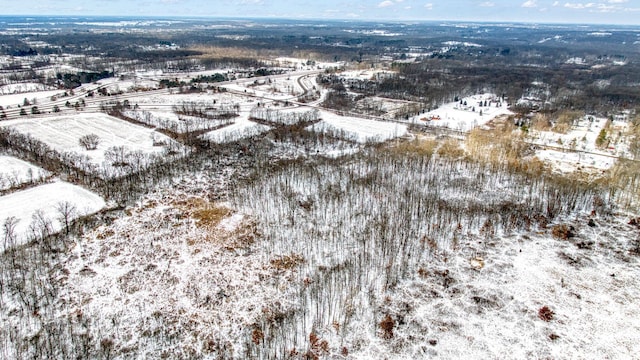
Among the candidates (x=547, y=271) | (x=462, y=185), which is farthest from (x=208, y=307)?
(x=462, y=185)

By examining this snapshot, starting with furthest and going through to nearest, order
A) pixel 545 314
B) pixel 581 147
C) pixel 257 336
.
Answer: pixel 581 147 → pixel 545 314 → pixel 257 336

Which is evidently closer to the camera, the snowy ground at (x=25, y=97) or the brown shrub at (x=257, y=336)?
the brown shrub at (x=257, y=336)

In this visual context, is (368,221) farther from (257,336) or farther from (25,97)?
(25,97)

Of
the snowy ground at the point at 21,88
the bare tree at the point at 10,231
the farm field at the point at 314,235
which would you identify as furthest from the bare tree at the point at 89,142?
the snowy ground at the point at 21,88

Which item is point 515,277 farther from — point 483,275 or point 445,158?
point 445,158

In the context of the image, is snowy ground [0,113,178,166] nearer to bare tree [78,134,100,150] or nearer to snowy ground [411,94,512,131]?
bare tree [78,134,100,150]

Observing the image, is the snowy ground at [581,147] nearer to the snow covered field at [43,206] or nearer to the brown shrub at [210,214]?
the brown shrub at [210,214]

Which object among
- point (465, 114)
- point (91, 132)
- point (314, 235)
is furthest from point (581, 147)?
point (91, 132)
